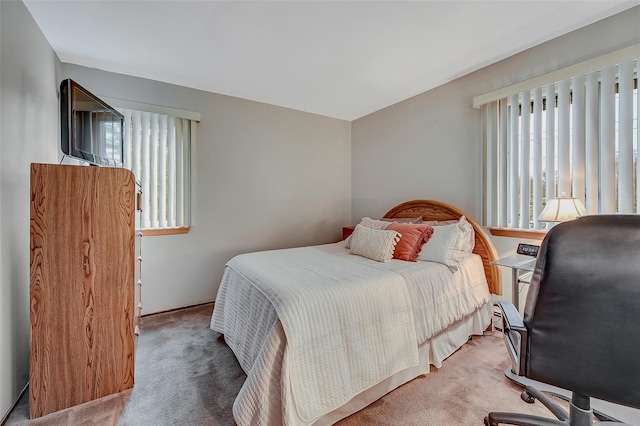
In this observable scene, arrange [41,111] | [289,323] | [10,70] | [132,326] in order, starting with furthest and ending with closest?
[41,111] < [132,326] < [10,70] < [289,323]

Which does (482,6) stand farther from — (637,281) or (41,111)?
(41,111)

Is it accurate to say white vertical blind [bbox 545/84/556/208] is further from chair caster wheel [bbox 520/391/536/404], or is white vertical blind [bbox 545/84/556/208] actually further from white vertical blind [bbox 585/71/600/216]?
chair caster wheel [bbox 520/391/536/404]

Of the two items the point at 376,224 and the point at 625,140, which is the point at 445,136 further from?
the point at 625,140

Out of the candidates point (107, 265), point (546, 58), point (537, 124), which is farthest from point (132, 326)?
point (546, 58)

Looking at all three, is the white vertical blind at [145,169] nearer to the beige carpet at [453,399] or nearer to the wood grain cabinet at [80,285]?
the wood grain cabinet at [80,285]

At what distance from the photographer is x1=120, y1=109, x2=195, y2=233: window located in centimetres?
283

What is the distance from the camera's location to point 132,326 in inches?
67.7

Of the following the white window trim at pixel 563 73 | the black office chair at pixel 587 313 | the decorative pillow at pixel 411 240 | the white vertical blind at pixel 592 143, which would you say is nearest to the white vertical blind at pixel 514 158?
the white window trim at pixel 563 73

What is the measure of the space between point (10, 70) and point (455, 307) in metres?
3.38

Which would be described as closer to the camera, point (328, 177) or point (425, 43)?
point (425, 43)

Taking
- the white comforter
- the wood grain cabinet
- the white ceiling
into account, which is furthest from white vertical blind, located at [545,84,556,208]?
the wood grain cabinet

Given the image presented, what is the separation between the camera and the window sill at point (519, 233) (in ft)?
7.45

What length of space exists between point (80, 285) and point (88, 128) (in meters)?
1.19

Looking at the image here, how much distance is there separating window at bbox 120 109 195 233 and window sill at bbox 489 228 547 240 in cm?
328
